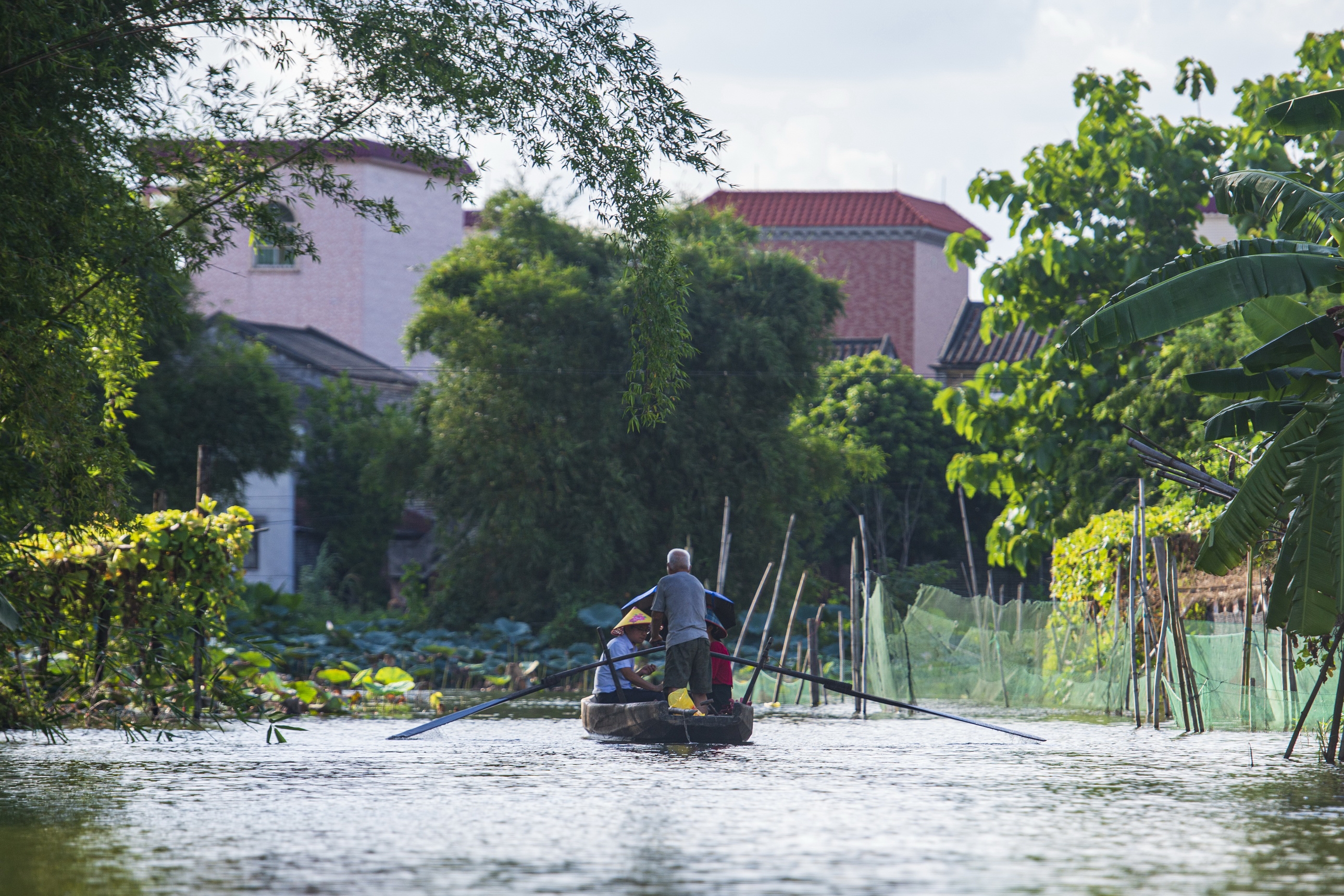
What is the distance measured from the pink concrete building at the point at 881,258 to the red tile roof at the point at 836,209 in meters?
0.04

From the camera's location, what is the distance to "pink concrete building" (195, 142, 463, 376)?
50688 mm

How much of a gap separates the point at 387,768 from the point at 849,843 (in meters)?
5.83

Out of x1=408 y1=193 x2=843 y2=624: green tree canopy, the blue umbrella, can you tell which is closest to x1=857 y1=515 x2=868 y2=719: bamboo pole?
the blue umbrella

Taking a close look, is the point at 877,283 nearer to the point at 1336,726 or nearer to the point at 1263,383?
the point at 1263,383

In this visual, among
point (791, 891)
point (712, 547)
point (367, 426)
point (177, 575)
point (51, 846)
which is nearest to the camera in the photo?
point (791, 891)

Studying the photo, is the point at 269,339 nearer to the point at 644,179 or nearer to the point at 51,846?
the point at 644,179

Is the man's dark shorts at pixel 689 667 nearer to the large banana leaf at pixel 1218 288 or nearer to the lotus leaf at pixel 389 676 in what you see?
the large banana leaf at pixel 1218 288

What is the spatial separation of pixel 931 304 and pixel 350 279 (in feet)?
64.7

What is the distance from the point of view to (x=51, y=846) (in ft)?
28.2

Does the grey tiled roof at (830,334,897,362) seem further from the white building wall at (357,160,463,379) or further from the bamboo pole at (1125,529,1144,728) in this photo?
the bamboo pole at (1125,529,1144,728)

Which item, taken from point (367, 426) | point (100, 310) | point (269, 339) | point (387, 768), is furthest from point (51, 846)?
point (269, 339)

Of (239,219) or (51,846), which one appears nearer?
(51,846)

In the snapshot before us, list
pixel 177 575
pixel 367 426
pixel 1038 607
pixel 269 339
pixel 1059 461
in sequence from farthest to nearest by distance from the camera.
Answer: pixel 269 339, pixel 367 426, pixel 1059 461, pixel 1038 607, pixel 177 575

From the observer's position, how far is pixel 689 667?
1639cm
